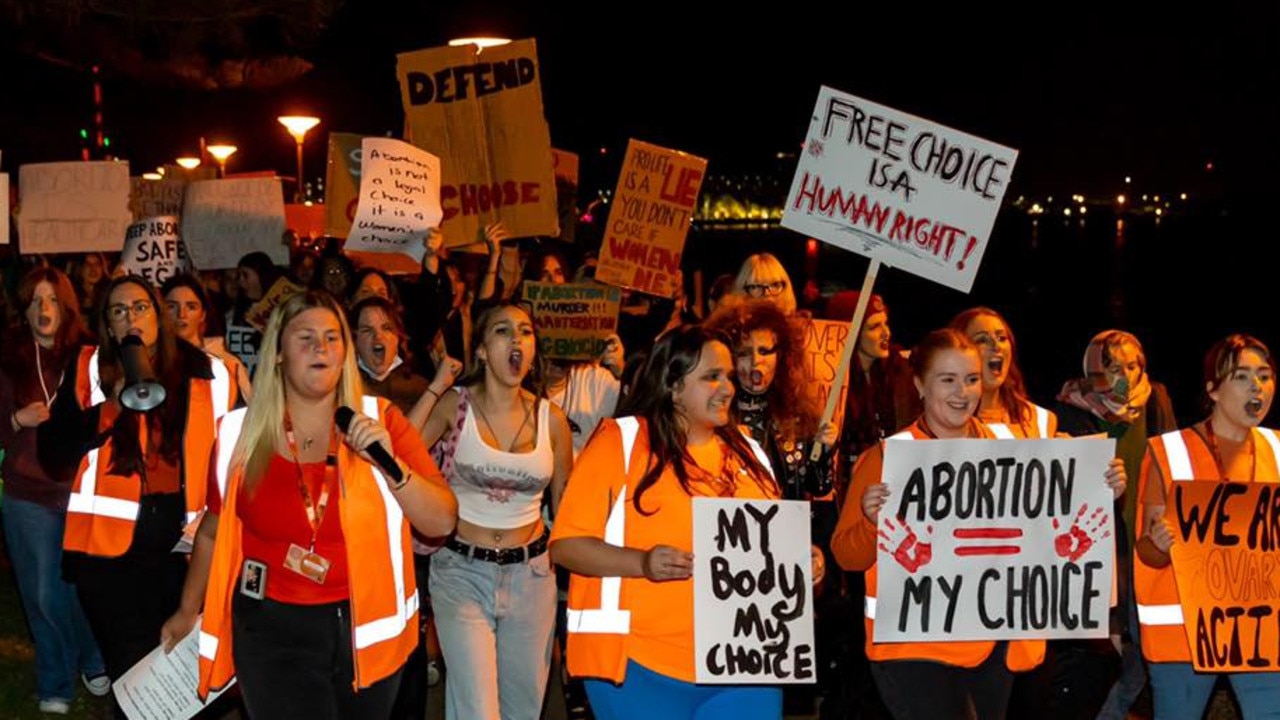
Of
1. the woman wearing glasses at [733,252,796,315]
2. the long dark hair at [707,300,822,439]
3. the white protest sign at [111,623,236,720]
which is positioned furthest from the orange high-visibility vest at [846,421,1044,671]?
the woman wearing glasses at [733,252,796,315]

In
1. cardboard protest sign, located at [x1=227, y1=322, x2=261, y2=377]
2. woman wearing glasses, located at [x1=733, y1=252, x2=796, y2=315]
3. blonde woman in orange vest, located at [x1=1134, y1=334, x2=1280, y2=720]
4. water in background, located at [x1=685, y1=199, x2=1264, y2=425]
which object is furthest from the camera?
water in background, located at [x1=685, y1=199, x2=1264, y2=425]

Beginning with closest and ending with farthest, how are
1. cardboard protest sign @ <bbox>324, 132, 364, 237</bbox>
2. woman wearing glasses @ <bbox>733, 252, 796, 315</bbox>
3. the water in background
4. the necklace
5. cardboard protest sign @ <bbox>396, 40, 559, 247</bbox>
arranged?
the necklace → woman wearing glasses @ <bbox>733, 252, 796, 315</bbox> → cardboard protest sign @ <bbox>396, 40, 559, 247</bbox> → cardboard protest sign @ <bbox>324, 132, 364, 237</bbox> → the water in background

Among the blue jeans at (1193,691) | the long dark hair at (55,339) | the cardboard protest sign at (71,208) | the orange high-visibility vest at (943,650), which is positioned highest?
the cardboard protest sign at (71,208)

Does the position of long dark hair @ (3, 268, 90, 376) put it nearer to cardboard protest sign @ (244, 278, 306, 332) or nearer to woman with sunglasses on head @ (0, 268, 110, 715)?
woman with sunglasses on head @ (0, 268, 110, 715)

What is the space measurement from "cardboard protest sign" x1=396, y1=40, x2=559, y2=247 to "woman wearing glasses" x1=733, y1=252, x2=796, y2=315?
5.42 feet

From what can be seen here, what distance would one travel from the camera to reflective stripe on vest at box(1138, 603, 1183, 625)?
6340 mm

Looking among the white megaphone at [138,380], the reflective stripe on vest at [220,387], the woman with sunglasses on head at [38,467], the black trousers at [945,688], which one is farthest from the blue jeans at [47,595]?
the black trousers at [945,688]

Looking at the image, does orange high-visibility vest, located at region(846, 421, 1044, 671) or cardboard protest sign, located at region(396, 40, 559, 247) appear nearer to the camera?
orange high-visibility vest, located at region(846, 421, 1044, 671)

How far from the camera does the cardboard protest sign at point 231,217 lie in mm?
13391

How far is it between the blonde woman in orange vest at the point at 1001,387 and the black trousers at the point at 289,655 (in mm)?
2438

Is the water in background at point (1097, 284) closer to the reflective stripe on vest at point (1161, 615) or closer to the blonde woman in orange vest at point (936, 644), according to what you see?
the reflective stripe on vest at point (1161, 615)

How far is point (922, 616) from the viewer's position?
5.69 metres

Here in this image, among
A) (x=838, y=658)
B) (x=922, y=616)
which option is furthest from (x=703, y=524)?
(x=838, y=658)

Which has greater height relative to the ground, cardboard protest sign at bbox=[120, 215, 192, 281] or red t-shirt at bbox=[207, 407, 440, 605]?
cardboard protest sign at bbox=[120, 215, 192, 281]
